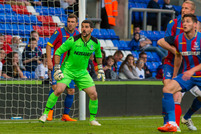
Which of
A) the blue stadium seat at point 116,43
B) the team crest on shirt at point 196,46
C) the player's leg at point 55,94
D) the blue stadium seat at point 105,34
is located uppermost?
the blue stadium seat at point 105,34

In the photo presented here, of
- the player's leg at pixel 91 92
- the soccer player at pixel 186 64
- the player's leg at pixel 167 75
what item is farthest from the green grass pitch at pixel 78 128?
the soccer player at pixel 186 64

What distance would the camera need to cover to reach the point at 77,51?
8109mm

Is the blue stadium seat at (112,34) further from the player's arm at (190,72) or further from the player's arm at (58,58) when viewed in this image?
the player's arm at (190,72)

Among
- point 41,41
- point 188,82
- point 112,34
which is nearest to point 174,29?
point 188,82

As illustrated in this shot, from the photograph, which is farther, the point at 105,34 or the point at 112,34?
the point at 112,34

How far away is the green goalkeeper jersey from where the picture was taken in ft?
26.3

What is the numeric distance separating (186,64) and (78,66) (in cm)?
237

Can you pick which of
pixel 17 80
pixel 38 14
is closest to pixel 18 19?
pixel 38 14

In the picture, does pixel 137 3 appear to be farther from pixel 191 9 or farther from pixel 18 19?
pixel 191 9

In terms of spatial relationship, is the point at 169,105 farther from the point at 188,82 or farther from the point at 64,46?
the point at 64,46

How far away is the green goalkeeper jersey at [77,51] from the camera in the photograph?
8008mm

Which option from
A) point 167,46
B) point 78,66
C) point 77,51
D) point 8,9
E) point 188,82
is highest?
point 8,9

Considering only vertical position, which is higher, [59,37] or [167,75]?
[59,37]

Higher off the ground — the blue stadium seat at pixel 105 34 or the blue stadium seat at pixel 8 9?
the blue stadium seat at pixel 8 9
